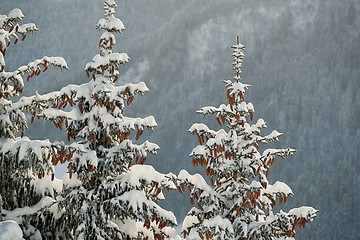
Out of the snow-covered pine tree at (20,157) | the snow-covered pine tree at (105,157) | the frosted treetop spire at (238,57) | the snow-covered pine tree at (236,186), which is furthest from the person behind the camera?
the frosted treetop spire at (238,57)

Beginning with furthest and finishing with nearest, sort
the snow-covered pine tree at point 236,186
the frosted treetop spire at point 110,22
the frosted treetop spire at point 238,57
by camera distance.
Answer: the frosted treetop spire at point 238,57, the frosted treetop spire at point 110,22, the snow-covered pine tree at point 236,186

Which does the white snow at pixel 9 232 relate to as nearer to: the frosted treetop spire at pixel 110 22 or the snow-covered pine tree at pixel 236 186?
the snow-covered pine tree at pixel 236 186

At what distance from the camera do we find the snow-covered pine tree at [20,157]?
28.8 feet

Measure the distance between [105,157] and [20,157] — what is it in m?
1.46

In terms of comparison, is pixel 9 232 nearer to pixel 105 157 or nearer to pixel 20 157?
pixel 20 157

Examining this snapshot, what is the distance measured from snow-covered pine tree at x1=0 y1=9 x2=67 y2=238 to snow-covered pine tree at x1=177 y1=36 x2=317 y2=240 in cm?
241

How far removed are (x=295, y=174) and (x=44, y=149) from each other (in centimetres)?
16355

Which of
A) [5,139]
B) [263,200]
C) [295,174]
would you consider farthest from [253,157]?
[295,174]

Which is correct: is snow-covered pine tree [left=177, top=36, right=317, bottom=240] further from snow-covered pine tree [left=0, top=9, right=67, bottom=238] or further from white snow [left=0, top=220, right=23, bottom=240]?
white snow [left=0, top=220, right=23, bottom=240]

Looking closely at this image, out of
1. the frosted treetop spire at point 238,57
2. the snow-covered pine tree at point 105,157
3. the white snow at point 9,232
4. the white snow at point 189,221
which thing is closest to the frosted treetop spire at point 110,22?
the snow-covered pine tree at point 105,157

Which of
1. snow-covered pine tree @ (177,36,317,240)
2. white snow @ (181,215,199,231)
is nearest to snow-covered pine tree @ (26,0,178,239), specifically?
snow-covered pine tree @ (177,36,317,240)

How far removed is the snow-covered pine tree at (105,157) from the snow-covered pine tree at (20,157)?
40cm

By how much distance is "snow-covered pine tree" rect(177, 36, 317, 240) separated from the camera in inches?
376

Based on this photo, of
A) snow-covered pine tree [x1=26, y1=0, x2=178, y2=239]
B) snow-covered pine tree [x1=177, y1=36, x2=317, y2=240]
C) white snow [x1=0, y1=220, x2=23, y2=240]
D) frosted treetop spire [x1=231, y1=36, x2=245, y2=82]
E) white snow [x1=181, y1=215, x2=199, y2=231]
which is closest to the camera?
white snow [x1=0, y1=220, x2=23, y2=240]
